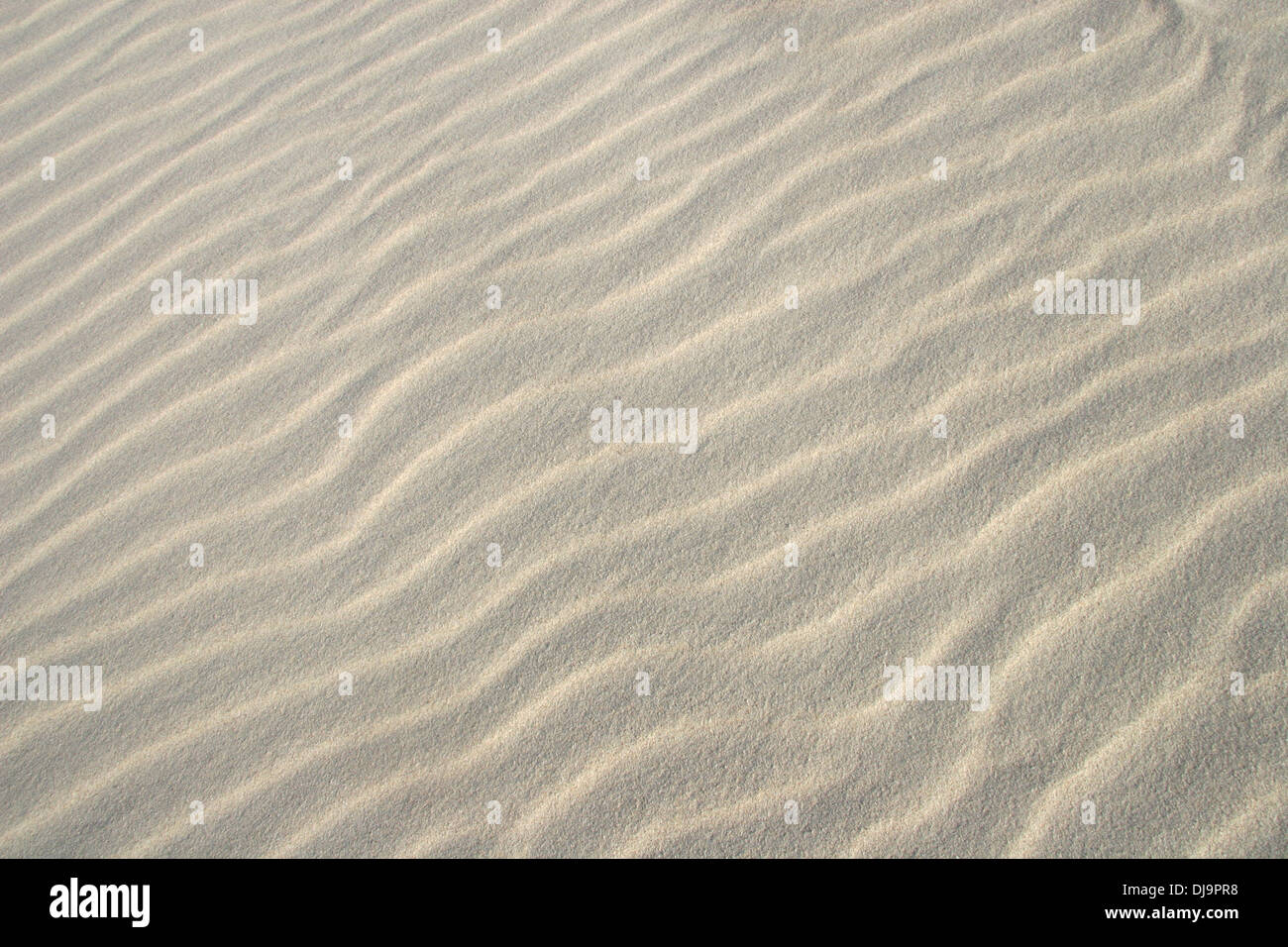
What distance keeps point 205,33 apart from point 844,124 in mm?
2256

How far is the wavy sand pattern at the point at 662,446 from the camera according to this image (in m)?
2.19

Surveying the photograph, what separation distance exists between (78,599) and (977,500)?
208 cm

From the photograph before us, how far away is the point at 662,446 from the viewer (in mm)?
2650

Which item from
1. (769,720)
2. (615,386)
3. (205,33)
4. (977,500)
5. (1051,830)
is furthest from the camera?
(205,33)

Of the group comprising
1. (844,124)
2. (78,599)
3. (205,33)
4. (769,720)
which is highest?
(205,33)

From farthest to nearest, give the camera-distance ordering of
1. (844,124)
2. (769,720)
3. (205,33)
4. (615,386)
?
(205,33)
(844,124)
(615,386)
(769,720)

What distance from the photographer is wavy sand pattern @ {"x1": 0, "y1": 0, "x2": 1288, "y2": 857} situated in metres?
2.19

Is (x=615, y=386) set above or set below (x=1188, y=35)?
below
